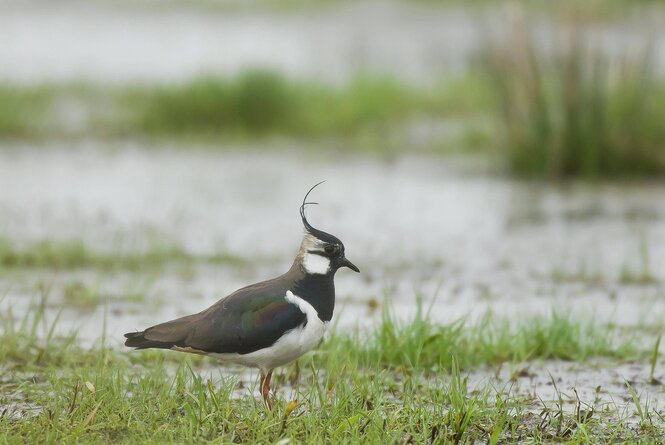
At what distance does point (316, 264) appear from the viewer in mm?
4316

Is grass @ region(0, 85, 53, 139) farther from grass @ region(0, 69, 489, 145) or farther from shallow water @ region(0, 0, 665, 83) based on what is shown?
shallow water @ region(0, 0, 665, 83)

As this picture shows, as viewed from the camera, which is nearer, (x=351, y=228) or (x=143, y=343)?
(x=143, y=343)

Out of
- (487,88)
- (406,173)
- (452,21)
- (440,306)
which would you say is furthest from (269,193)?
(452,21)

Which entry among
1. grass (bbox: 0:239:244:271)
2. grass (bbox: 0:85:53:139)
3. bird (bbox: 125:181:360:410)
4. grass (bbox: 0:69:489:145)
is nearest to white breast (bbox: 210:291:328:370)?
bird (bbox: 125:181:360:410)

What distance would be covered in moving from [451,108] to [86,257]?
5680 mm

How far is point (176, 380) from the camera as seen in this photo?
4.66m

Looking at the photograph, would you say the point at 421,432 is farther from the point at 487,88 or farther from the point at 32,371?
the point at 487,88

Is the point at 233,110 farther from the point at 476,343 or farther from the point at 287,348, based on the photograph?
the point at 287,348

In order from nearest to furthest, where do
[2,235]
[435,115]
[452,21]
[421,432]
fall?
[421,432] → [2,235] → [435,115] → [452,21]

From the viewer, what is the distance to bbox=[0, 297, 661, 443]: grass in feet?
13.4

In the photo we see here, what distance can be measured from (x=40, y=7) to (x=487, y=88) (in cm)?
1019

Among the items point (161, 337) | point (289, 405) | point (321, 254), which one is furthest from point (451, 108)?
point (289, 405)

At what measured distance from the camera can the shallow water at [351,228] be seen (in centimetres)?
646

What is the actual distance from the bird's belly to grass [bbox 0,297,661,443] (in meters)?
0.15
